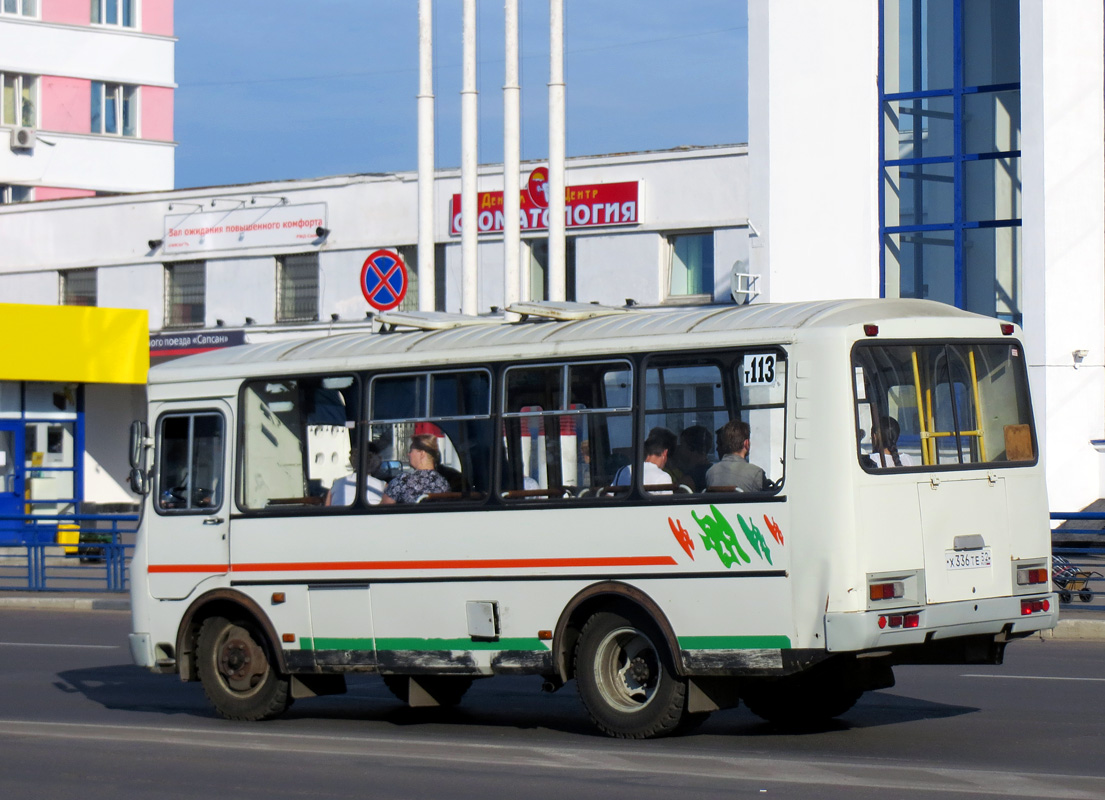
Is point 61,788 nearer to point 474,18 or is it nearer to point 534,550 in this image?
point 534,550

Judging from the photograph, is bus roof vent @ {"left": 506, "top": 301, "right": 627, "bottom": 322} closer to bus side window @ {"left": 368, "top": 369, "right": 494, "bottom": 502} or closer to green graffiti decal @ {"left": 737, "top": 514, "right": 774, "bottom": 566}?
bus side window @ {"left": 368, "top": 369, "right": 494, "bottom": 502}

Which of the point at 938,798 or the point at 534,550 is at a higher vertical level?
the point at 534,550

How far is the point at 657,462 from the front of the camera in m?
10.2

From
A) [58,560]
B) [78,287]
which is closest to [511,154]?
[58,560]

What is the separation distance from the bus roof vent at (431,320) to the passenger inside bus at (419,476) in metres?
0.98

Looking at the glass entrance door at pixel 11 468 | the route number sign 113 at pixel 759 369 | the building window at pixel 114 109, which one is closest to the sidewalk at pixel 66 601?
the glass entrance door at pixel 11 468

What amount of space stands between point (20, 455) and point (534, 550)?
2483 centimetres

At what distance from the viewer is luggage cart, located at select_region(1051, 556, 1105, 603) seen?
18.2 m

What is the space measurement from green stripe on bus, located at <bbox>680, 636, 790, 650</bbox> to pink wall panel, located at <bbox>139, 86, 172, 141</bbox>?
51185 millimetres

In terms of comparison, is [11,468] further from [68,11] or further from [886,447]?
[68,11]

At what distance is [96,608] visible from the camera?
912 inches

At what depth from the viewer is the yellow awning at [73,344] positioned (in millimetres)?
33938

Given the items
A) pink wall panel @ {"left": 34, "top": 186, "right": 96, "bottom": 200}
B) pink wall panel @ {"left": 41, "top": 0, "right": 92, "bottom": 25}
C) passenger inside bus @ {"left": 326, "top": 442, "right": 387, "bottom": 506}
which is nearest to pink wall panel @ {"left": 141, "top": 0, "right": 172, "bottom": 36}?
pink wall panel @ {"left": 41, "top": 0, "right": 92, "bottom": 25}

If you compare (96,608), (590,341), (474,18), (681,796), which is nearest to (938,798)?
(681,796)
